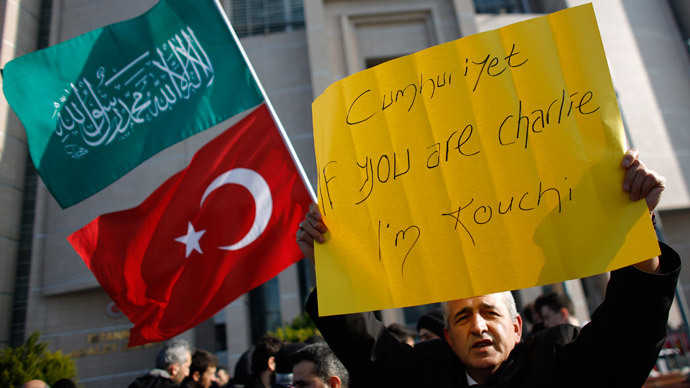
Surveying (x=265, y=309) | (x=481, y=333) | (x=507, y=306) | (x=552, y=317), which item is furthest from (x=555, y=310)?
(x=265, y=309)

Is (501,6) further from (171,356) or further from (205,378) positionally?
(171,356)

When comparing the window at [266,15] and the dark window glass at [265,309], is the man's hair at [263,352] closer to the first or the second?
the dark window glass at [265,309]

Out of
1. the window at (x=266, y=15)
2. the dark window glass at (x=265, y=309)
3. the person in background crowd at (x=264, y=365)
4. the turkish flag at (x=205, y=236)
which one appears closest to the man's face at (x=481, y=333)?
the turkish flag at (x=205, y=236)

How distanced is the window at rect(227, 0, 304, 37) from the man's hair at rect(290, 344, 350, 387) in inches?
758

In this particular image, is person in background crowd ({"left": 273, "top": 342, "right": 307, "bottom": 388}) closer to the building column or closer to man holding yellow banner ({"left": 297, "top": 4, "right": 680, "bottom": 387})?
man holding yellow banner ({"left": 297, "top": 4, "right": 680, "bottom": 387})

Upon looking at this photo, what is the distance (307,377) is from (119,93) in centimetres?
308

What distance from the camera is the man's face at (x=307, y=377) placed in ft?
8.76

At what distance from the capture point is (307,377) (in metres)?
2.68

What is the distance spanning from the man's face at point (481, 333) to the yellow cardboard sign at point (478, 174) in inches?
8.0

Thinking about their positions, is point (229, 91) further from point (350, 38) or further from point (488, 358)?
point (350, 38)

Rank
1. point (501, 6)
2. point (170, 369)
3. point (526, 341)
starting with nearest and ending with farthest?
point (526, 341), point (170, 369), point (501, 6)

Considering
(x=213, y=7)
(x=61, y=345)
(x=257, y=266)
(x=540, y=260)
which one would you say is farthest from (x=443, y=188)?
(x=61, y=345)

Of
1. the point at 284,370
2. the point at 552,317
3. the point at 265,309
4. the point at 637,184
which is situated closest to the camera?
the point at 637,184

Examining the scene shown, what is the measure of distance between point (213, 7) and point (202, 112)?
879 millimetres
